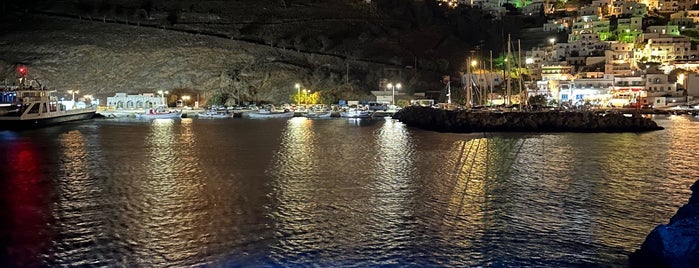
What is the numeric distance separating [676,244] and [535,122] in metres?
23.1

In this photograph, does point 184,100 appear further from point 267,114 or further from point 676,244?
point 676,244

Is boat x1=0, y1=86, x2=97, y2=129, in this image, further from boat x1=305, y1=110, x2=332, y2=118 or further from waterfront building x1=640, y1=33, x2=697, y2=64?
waterfront building x1=640, y1=33, x2=697, y2=64

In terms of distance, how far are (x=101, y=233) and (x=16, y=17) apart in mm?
49879

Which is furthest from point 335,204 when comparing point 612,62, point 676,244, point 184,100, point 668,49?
point 668,49

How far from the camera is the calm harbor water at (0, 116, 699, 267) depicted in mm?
7090

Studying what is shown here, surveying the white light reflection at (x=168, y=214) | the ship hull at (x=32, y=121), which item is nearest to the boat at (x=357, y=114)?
the ship hull at (x=32, y=121)

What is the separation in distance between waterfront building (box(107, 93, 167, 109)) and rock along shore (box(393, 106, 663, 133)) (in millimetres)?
23454

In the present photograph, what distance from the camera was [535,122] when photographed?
91.8 ft

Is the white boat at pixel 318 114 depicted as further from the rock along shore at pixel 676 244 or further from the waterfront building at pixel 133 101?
the rock along shore at pixel 676 244

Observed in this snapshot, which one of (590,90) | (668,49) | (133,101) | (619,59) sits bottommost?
(133,101)

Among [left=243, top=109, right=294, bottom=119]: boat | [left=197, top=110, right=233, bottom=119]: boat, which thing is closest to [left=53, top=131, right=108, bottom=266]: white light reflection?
[left=197, top=110, right=233, bottom=119]: boat

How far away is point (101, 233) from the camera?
7914 millimetres

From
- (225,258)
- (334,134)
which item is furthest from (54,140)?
(225,258)

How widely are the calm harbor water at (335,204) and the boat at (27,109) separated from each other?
11785 mm
